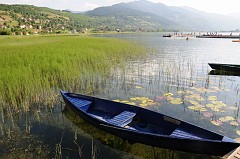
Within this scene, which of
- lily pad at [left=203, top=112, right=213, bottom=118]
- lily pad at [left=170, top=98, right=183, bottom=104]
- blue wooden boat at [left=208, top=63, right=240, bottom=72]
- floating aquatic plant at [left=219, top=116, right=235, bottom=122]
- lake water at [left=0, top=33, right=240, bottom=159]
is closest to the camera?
lake water at [left=0, top=33, right=240, bottom=159]

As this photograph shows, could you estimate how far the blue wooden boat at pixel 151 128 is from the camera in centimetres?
688

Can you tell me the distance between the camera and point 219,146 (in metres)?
6.62

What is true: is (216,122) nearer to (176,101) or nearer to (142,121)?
(176,101)

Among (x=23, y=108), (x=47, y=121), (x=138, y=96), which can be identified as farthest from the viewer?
(x=138, y=96)

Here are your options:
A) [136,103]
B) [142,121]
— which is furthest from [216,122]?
[136,103]

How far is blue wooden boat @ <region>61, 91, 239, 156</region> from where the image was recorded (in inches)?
271

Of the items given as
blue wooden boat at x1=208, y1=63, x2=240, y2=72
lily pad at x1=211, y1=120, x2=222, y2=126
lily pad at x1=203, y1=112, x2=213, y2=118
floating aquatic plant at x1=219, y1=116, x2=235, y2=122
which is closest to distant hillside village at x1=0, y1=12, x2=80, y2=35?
blue wooden boat at x1=208, y1=63, x2=240, y2=72

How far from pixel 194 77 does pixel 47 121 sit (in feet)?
47.1

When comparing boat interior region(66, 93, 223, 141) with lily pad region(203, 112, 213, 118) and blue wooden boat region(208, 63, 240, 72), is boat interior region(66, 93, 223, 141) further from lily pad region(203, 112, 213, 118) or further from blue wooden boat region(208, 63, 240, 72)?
blue wooden boat region(208, 63, 240, 72)

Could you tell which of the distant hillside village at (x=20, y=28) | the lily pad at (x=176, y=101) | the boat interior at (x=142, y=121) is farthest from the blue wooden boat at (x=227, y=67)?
the distant hillside village at (x=20, y=28)

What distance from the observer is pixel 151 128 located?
9.32 meters

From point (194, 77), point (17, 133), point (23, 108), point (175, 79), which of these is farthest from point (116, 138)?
point (194, 77)

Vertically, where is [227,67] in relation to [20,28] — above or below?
below

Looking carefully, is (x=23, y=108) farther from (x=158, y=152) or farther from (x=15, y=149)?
(x=158, y=152)
